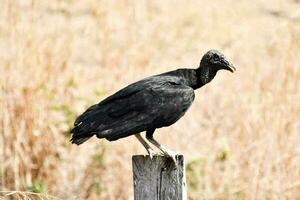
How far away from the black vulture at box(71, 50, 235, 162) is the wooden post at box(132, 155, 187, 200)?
0.16ft

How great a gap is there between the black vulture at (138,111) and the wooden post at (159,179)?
0.16ft

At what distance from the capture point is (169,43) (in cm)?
885

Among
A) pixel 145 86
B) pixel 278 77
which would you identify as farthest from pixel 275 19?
pixel 145 86

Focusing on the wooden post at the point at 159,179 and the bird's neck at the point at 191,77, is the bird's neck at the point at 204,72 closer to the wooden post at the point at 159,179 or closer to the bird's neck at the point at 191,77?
the bird's neck at the point at 191,77

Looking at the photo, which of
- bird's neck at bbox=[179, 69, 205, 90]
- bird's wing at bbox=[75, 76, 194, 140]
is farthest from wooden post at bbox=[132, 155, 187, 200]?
bird's neck at bbox=[179, 69, 205, 90]

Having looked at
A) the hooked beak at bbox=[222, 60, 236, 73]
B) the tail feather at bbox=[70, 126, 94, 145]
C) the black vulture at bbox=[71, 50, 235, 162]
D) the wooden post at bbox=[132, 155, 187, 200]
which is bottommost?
the wooden post at bbox=[132, 155, 187, 200]

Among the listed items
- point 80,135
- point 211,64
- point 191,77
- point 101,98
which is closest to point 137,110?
point 80,135

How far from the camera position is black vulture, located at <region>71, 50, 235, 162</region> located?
3.36 meters

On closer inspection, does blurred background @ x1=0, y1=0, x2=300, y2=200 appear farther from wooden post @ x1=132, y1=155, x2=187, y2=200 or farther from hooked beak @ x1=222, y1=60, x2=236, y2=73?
wooden post @ x1=132, y1=155, x2=187, y2=200

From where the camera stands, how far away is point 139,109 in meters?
3.46

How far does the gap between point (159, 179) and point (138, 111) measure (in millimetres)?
332

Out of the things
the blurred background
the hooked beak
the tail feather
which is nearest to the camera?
the tail feather

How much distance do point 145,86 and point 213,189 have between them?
9.53 feet

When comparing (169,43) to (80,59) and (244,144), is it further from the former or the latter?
(244,144)
